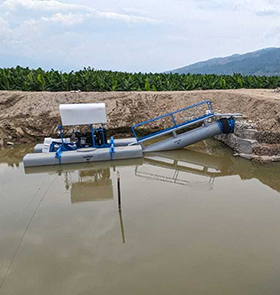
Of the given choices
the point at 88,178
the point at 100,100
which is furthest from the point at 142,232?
the point at 100,100

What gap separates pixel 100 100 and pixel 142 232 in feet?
44.7

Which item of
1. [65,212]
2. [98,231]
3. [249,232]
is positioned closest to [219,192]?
[249,232]

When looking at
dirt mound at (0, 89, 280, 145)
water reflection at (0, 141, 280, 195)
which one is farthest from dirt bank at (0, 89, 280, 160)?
water reflection at (0, 141, 280, 195)

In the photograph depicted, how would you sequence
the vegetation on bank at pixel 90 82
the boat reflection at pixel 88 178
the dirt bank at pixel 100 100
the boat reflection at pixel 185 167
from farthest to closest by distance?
the vegetation on bank at pixel 90 82
the dirt bank at pixel 100 100
the boat reflection at pixel 185 167
the boat reflection at pixel 88 178

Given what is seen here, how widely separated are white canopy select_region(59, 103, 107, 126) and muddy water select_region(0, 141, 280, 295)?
2.34 meters

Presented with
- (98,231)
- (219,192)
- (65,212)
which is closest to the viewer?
(98,231)

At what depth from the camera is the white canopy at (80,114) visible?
12.4 metres

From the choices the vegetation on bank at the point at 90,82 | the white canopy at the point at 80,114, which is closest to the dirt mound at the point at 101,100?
the vegetation on bank at the point at 90,82

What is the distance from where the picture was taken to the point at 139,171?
38.4 ft

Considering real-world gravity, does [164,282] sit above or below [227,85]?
below

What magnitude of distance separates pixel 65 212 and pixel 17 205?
68.1 inches

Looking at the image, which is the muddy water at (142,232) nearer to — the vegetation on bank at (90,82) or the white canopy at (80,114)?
the white canopy at (80,114)

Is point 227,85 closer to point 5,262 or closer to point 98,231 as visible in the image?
point 98,231

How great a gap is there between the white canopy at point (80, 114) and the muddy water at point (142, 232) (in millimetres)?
2340
